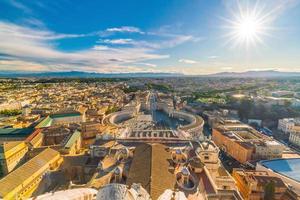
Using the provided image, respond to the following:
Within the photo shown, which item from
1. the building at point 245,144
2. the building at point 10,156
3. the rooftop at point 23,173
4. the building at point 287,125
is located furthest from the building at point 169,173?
the building at point 287,125

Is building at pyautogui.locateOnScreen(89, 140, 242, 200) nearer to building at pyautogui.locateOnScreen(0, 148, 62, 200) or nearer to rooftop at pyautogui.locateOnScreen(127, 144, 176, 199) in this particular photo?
rooftop at pyautogui.locateOnScreen(127, 144, 176, 199)

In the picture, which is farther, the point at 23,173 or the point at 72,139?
the point at 72,139

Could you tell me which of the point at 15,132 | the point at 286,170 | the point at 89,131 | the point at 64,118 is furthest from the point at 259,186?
the point at 64,118

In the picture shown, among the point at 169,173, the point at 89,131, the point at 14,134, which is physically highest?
the point at 169,173

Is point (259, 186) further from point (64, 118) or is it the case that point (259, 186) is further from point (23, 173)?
point (64, 118)

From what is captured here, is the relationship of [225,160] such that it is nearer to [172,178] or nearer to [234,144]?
[234,144]

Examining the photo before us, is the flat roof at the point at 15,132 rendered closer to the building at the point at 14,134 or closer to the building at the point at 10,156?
the building at the point at 14,134
